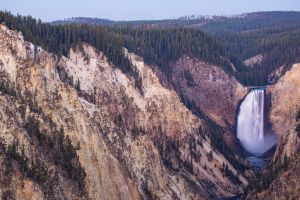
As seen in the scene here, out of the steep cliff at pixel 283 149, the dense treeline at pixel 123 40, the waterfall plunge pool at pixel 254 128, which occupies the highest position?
the dense treeline at pixel 123 40

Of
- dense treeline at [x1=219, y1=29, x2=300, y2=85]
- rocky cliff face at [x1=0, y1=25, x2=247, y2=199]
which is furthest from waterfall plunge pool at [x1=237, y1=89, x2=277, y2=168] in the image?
rocky cliff face at [x1=0, y1=25, x2=247, y2=199]

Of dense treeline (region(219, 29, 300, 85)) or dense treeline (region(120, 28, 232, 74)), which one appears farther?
dense treeline (region(219, 29, 300, 85))

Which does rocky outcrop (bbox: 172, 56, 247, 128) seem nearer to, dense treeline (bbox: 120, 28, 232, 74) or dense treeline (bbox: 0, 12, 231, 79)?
dense treeline (bbox: 120, 28, 232, 74)

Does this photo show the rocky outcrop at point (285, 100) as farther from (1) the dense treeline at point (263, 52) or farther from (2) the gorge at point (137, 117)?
(1) the dense treeline at point (263, 52)

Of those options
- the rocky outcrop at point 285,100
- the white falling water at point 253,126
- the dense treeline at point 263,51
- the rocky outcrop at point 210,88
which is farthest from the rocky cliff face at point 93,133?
the dense treeline at point 263,51

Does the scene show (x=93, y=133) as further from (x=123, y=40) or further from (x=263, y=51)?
(x=263, y=51)

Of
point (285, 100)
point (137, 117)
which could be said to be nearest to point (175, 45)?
point (285, 100)
